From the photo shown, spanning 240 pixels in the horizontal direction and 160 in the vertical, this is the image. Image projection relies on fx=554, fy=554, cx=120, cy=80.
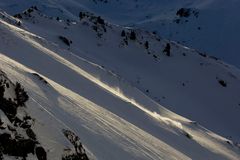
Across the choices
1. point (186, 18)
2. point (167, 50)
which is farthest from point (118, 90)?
point (186, 18)

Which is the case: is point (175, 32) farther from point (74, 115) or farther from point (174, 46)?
point (74, 115)

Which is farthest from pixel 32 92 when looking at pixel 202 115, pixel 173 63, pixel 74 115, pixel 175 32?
pixel 175 32

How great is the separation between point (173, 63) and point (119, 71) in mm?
5177

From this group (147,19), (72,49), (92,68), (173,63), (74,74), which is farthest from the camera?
(147,19)

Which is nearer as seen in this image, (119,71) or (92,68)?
(92,68)

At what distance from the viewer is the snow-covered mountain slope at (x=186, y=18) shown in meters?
49.8

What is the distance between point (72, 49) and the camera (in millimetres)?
31219

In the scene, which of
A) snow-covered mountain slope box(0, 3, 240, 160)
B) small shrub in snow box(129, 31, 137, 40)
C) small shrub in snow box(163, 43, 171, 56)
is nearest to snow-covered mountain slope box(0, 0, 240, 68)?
snow-covered mountain slope box(0, 3, 240, 160)

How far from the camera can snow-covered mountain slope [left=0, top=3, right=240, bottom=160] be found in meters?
12.1

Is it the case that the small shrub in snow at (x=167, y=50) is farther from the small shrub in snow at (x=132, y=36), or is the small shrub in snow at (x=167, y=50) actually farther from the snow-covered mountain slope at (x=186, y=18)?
the snow-covered mountain slope at (x=186, y=18)

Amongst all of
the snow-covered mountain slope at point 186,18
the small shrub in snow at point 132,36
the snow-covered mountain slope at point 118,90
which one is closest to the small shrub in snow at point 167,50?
the snow-covered mountain slope at point 118,90

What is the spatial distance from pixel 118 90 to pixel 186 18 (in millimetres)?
31618

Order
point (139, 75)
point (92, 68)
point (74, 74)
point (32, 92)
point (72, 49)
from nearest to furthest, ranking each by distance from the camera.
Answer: point (32, 92) < point (74, 74) < point (92, 68) < point (72, 49) < point (139, 75)

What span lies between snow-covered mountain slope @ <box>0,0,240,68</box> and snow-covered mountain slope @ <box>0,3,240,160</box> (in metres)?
11.1
